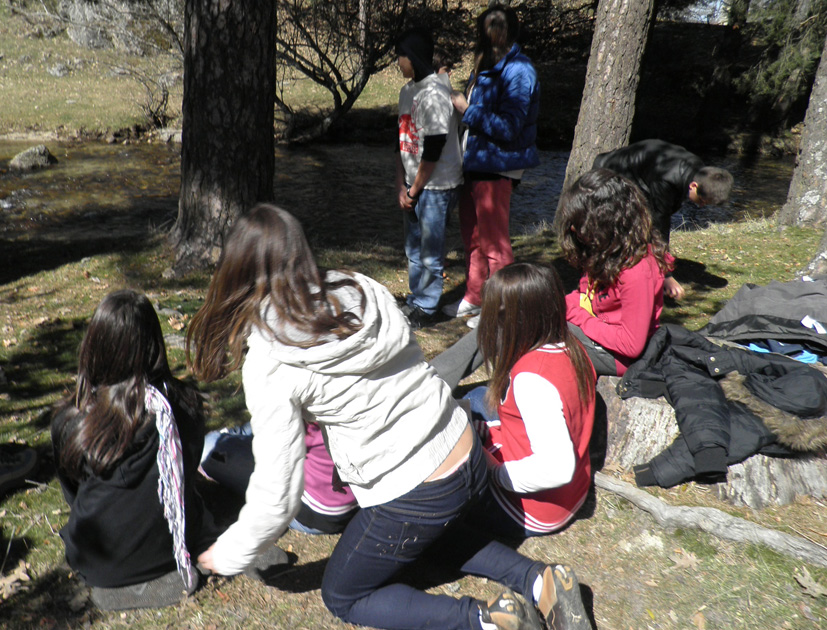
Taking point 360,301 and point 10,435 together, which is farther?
point 10,435

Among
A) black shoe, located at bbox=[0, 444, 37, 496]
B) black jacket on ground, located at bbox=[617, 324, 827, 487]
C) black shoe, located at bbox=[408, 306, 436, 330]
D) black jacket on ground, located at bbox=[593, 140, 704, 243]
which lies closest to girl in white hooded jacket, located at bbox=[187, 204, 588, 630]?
black jacket on ground, located at bbox=[617, 324, 827, 487]

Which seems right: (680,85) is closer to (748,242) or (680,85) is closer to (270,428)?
(748,242)

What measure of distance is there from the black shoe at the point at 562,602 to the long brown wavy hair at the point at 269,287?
1.15 meters

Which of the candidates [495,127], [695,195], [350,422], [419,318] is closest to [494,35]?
[495,127]

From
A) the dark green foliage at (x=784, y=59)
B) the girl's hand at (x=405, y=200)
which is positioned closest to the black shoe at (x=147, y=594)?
the girl's hand at (x=405, y=200)

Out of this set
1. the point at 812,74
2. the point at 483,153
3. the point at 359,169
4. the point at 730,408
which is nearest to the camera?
the point at 730,408

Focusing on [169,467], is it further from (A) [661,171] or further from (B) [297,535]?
(A) [661,171]

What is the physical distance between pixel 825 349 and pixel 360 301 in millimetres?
2615

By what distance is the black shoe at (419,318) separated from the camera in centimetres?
487

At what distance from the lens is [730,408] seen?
306cm

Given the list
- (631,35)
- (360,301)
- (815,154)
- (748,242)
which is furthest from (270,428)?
(815,154)

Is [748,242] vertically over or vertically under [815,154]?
under

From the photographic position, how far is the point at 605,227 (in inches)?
127

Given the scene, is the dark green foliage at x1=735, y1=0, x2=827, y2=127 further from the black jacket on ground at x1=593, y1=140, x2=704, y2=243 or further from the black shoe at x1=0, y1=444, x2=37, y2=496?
the black shoe at x1=0, y1=444, x2=37, y2=496
